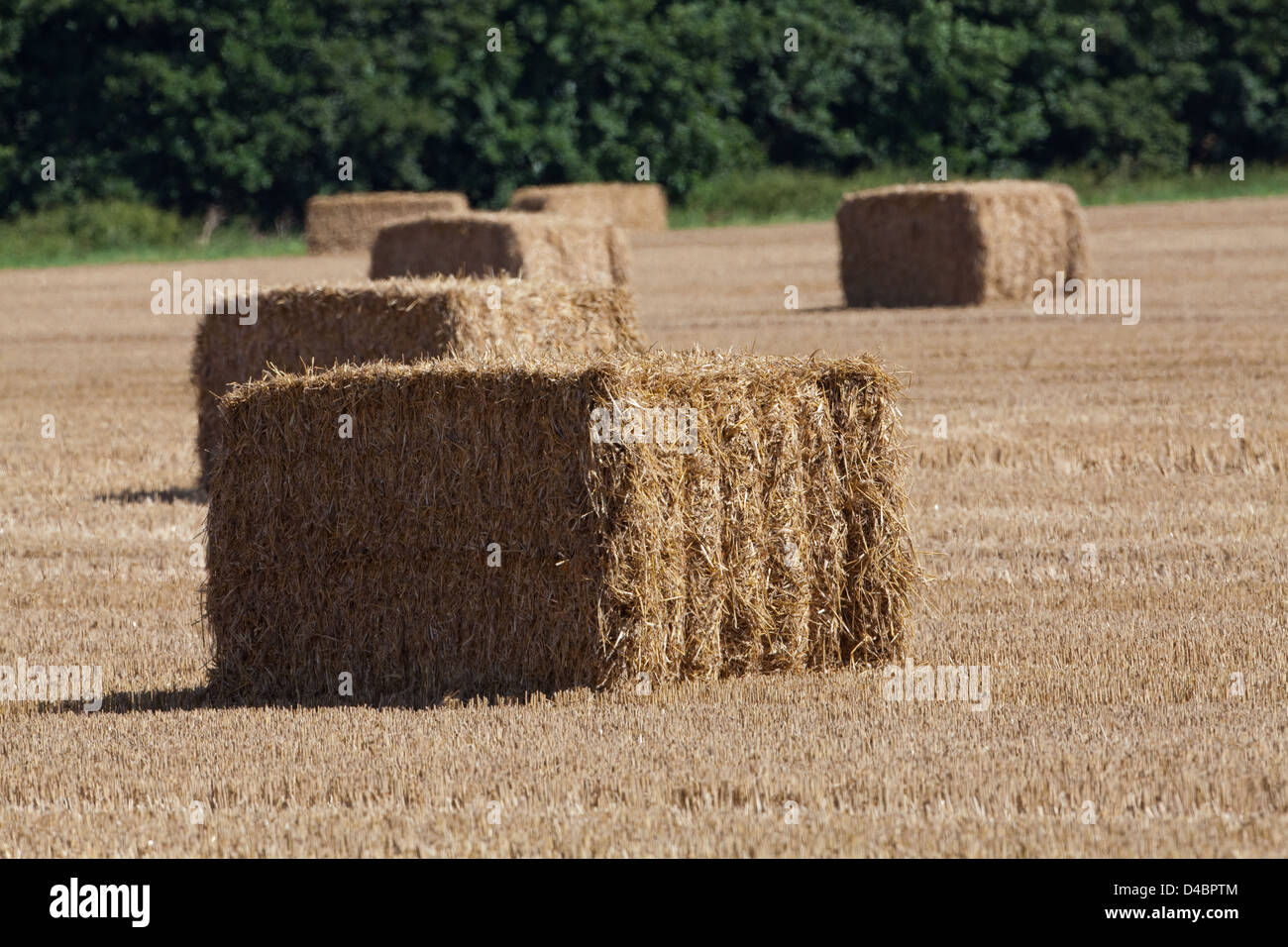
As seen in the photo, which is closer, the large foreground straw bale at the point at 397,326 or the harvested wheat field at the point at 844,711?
the harvested wheat field at the point at 844,711

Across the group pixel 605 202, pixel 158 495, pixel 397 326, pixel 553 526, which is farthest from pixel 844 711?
pixel 605 202

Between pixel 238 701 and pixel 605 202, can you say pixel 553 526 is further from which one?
pixel 605 202

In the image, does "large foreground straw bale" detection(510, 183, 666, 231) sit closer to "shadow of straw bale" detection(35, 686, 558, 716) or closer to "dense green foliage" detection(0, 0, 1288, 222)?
"dense green foliage" detection(0, 0, 1288, 222)

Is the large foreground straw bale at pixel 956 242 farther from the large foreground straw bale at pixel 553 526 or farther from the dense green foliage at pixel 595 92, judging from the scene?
the dense green foliage at pixel 595 92

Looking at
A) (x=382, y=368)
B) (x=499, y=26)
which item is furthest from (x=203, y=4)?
(x=382, y=368)

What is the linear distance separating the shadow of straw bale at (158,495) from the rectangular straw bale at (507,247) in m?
10.4

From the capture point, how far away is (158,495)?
1396 centimetres

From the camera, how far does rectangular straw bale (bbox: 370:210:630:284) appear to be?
81.3 ft

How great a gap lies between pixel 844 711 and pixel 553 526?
4.52ft

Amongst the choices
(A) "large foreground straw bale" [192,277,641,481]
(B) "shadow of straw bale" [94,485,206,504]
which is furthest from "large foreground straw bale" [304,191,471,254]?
(A) "large foreground straw bale" [192,277,641,481]

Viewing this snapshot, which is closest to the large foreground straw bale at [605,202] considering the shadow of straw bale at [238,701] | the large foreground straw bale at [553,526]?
the large foreground straw bale at [553,526]

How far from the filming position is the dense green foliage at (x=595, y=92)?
47250 millimetres

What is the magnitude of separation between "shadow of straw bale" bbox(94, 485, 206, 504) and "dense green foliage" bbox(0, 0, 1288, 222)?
33445mm
